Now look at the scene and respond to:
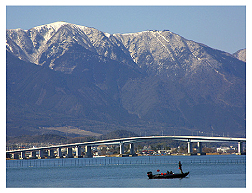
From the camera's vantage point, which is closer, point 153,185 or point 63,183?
point 153,185
